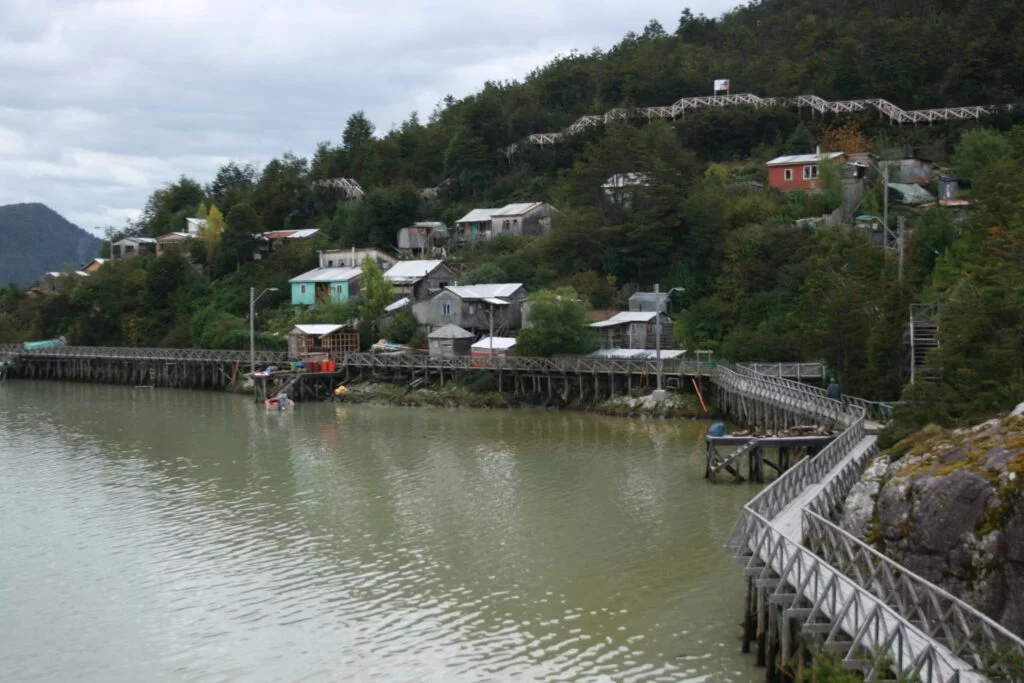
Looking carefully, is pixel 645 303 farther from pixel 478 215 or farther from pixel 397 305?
pixel 478 215

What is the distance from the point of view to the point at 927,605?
50.5 ft

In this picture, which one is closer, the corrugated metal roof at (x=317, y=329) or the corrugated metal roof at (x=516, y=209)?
the corrugated metal roof at (x=317, y=329)

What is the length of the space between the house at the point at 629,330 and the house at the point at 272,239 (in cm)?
4022

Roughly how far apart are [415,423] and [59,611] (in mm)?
27744

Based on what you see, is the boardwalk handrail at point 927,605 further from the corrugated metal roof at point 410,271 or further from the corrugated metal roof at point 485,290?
the corrugated metal roof at point 410,271

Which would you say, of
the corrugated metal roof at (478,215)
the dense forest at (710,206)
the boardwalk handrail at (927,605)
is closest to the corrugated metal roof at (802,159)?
the dense forest at (710,206)

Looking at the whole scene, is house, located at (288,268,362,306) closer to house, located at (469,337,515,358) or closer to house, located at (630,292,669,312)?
house, located at (469,337,515,358)

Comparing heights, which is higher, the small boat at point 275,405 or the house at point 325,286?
the house at point 325,286

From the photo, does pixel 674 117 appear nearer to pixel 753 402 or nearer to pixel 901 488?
pixel 753 402

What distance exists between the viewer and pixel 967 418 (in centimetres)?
2412

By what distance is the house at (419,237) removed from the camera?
281 feet

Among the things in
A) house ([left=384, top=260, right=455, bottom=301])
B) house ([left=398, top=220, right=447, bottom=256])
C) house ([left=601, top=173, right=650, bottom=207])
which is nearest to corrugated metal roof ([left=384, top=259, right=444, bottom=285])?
house ([left=384, top=260, right=455, bottom=301])

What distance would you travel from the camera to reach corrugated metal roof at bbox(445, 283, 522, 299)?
62781mm

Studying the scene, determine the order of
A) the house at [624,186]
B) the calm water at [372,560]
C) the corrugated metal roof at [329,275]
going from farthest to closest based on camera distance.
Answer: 1. the corrugated metal roof at [329,275]
2. the house at [624,186]
3. the calm water at [372,560]
